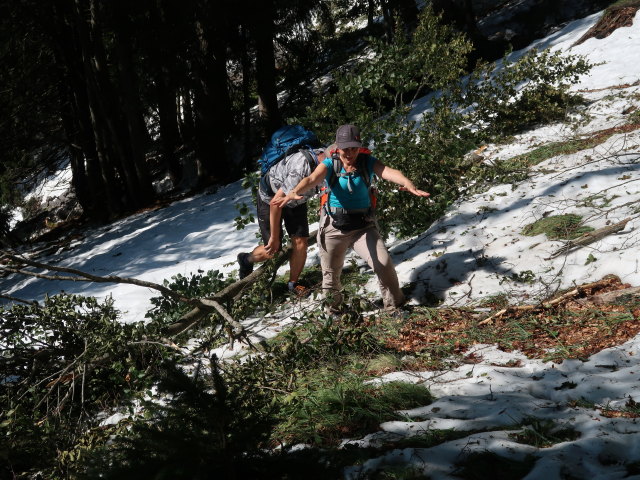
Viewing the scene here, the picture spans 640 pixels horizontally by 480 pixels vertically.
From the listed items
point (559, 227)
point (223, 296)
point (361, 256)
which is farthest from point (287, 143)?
point (559, 227)

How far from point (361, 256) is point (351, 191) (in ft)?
2.16

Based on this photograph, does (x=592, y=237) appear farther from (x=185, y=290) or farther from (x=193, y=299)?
(x=185, y=290)

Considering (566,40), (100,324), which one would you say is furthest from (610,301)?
(566,40)

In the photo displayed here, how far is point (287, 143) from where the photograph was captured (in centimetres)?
657

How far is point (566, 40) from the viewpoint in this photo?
15094 millimetres

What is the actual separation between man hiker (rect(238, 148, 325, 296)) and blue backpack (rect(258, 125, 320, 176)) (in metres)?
0.10

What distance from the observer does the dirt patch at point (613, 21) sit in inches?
552

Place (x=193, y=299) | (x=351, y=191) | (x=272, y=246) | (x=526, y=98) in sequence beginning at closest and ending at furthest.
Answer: (x=193, y=299), (x=351, y=191), (x=272, y=246), (x=526, y=98)

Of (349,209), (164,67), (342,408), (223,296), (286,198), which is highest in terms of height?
(164,67)


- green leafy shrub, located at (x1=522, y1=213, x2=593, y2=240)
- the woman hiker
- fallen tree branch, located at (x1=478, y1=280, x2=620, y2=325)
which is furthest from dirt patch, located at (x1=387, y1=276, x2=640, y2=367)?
green leafy shrub, located at (x1=522, y1=213, x2=593, y2=240)

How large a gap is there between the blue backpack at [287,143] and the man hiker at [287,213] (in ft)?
0.32

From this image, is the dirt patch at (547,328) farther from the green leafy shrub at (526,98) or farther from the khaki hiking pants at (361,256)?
the green leafy shrub at (526,98)

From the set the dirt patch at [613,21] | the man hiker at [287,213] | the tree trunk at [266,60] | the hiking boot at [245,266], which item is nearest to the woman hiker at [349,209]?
the man hiker at [287,213]

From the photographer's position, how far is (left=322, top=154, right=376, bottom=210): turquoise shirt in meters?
5.74
